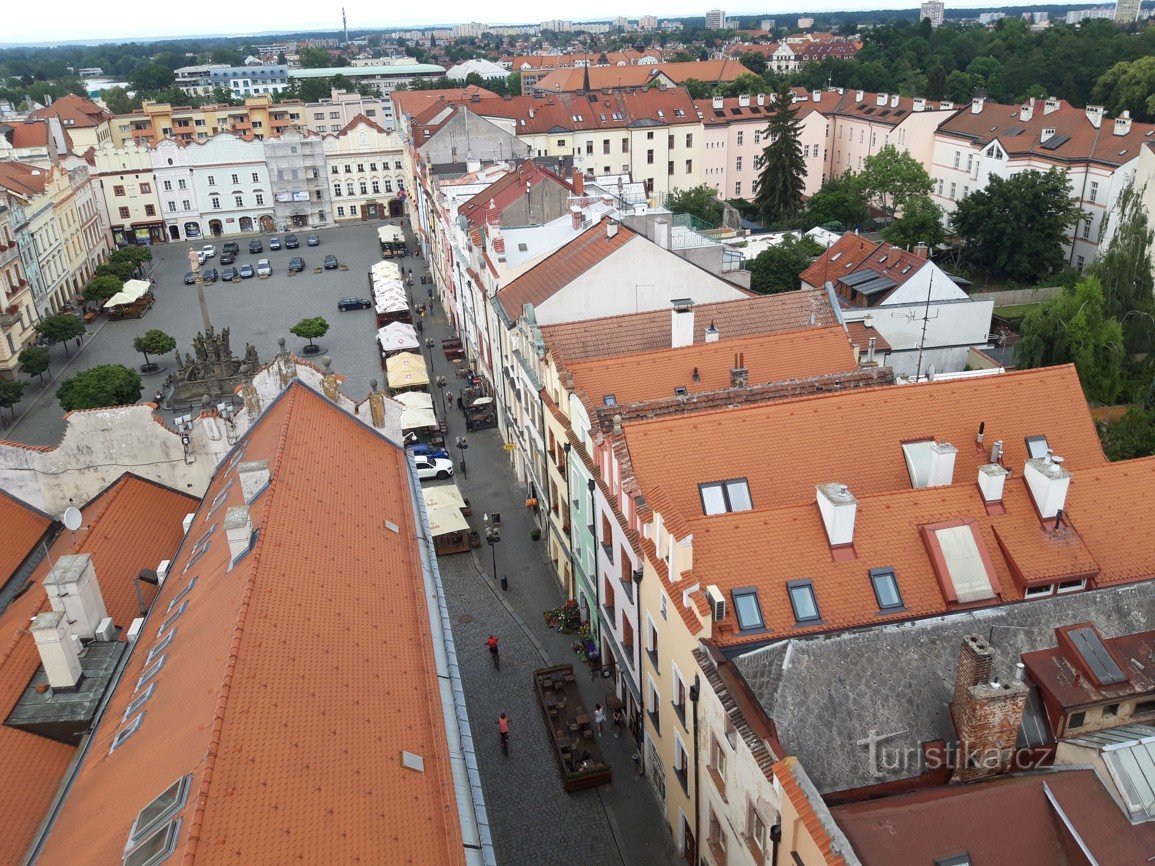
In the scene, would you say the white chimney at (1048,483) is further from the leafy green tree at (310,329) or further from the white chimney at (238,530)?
the leafy green tree at (310,329)

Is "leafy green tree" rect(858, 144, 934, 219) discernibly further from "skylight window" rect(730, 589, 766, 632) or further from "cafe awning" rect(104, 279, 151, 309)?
"skylight window" rect(730, 589, 766, 632)

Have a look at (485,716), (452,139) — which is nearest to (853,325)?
(485,716)

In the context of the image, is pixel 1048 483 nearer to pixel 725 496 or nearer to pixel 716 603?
pixel 725 496

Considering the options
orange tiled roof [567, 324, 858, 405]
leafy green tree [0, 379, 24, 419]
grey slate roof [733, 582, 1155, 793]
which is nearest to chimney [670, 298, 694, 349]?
orange tiled roof [567, 324, 858, 405]

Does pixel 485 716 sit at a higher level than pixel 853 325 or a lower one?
lower

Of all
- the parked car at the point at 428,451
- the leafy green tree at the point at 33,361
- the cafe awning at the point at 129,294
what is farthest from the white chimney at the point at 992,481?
the cafe awning at the point at 129,294

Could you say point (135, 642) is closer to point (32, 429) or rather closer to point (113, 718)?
point (113, 718)

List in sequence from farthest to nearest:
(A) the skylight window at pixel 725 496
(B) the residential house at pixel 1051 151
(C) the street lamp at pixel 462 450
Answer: (B) the residential house at pixel 1051 151 < (C) the street lamp at pixel 462 450 < (A) the skylight window at pixel 725 496

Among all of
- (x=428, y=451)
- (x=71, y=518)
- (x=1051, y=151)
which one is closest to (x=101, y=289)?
(x=428, y=451)
